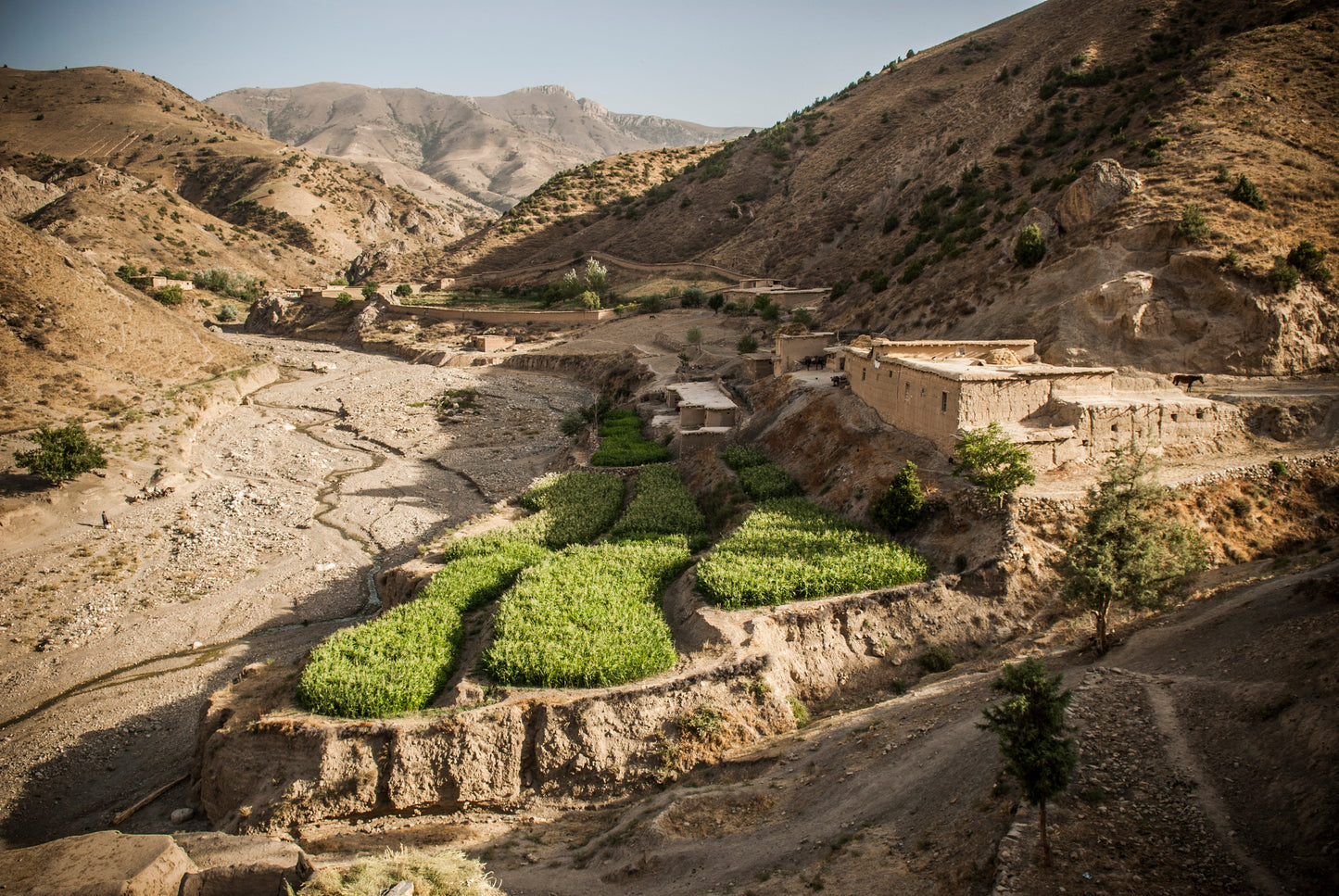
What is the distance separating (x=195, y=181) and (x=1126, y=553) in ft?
408

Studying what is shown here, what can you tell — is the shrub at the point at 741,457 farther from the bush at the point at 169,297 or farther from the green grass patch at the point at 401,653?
the bush at the point at 169,297

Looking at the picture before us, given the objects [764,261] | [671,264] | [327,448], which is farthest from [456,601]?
[671,264]

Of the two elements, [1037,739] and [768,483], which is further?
[768,483]

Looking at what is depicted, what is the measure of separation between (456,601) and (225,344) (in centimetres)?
4377

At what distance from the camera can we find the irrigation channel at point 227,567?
16.4 m

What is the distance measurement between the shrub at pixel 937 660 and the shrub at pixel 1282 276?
17.2 meters

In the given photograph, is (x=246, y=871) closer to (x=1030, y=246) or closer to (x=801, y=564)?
(x=801, y=564)

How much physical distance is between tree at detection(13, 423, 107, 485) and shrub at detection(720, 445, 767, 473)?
84.2ft

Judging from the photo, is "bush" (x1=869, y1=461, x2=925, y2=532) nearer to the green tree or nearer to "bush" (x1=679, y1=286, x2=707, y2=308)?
the green tree

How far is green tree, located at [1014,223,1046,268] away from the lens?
2850 centimetres

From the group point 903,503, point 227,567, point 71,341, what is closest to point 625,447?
point 227,567

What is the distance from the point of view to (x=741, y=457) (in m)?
26.8

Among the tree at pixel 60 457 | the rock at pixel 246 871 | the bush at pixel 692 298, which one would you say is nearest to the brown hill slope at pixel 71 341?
the tree at pixel 60 457

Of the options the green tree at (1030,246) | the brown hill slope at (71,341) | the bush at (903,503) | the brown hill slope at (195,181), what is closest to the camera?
the bush at (903,503)
